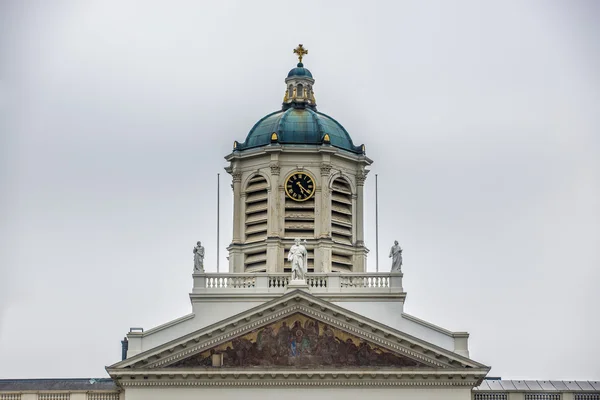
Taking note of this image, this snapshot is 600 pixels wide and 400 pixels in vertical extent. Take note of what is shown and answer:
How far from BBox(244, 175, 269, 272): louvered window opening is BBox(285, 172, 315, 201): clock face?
1.00 meters

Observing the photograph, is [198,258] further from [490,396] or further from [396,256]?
[490,396]

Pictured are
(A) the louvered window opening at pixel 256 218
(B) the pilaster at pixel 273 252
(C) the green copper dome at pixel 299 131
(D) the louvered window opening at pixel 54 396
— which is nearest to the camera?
(D) the louvered window opening at pixel 54 396

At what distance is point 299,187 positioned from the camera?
96312 millimetres

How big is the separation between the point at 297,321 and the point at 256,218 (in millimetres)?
9154

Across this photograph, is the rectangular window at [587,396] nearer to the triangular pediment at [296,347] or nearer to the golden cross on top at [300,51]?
the triangular pediment at [296,347]

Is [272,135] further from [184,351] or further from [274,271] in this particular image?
[184,351]

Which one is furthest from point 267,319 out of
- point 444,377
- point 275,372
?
point 444,377

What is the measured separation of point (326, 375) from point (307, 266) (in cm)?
822

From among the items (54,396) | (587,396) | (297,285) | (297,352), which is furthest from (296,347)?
(587,396)

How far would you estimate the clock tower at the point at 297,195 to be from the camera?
9544 centimetres

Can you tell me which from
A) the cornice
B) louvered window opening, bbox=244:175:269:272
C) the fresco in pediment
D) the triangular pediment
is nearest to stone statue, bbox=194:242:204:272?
louvered window opening, bbox=244:175:269:272

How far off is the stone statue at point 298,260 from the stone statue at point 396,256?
A: 382cm

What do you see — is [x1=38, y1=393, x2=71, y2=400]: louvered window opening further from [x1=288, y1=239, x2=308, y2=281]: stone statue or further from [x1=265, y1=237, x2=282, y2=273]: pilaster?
[x1=288, y1=239, x2=308, y2=281]: stone statue

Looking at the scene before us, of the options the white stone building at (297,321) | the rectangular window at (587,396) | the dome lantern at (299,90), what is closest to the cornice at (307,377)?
the white stone building at (297,321)
